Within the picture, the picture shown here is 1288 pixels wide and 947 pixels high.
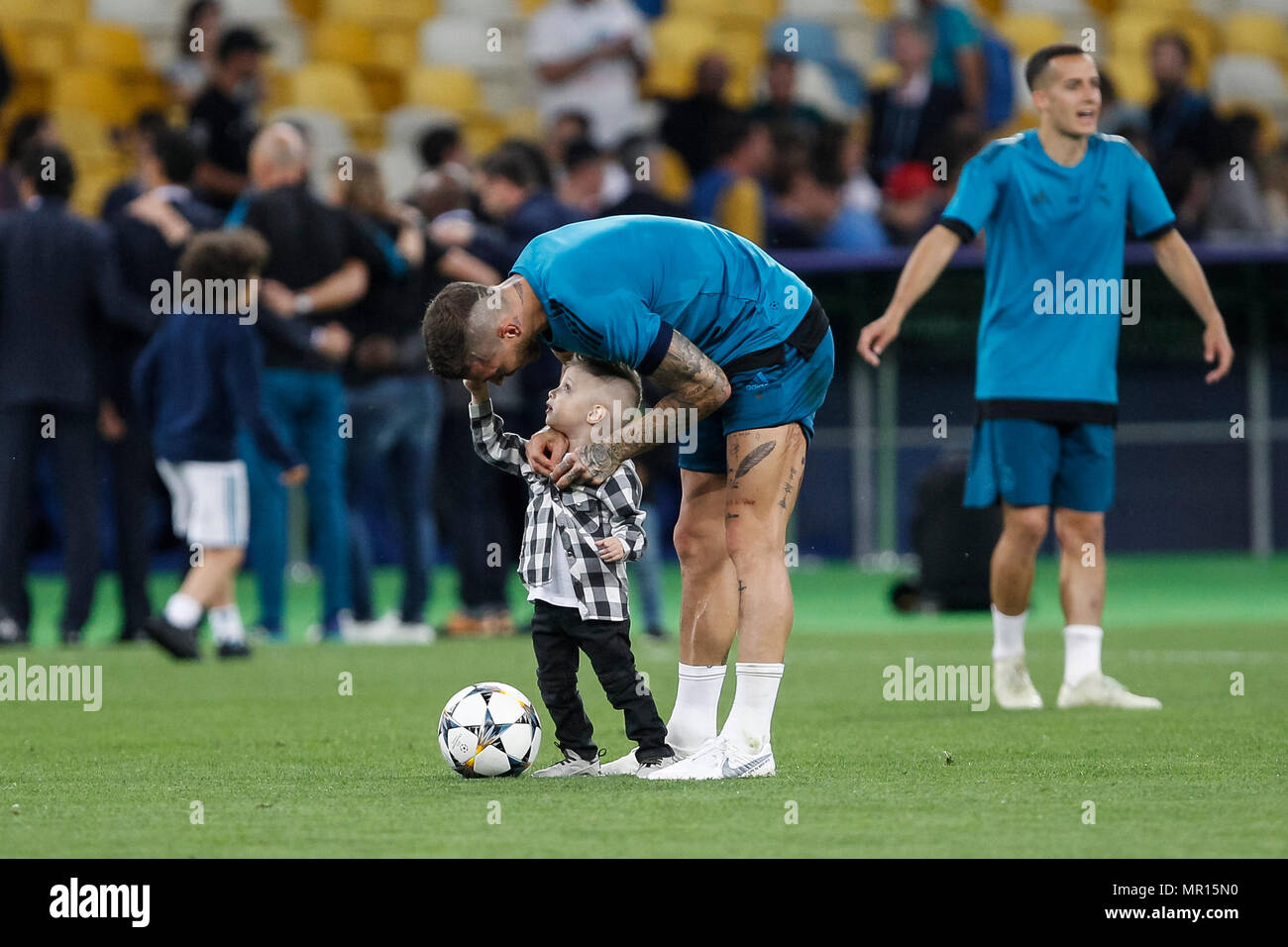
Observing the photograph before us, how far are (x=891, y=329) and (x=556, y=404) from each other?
184 cm

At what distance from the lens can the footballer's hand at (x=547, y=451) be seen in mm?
5930

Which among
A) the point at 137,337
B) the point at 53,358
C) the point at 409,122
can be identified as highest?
the point at 409,122

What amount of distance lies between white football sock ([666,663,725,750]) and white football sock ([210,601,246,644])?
15.3 ft

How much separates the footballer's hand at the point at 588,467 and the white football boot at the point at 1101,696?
287cm

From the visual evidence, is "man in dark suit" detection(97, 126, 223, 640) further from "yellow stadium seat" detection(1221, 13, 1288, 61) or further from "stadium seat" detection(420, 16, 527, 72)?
"yellow stadium seat" detection(1221, 13, 1288, 61)

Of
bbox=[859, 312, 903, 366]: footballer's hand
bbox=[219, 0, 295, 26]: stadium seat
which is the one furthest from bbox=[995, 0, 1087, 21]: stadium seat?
bbox=[859, 312, 903, 366]: footballer's hand

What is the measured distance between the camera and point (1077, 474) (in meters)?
8.05

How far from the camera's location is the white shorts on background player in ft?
33.4

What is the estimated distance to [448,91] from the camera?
816 inches

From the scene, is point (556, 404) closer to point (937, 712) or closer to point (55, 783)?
point (55, 783)

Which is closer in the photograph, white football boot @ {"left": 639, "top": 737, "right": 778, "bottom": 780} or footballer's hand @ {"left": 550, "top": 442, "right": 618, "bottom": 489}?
footballer's hand @ {"left": 550, "top": 442, "right": 618, "bottom": 489}

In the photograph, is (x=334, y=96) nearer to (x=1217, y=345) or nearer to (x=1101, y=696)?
(x=1217, y=345)

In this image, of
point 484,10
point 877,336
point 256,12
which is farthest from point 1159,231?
point 256,12

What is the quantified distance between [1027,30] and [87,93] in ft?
30.4
